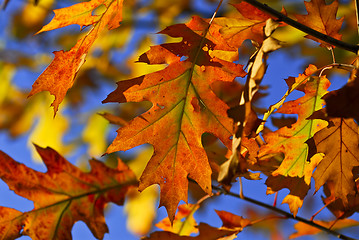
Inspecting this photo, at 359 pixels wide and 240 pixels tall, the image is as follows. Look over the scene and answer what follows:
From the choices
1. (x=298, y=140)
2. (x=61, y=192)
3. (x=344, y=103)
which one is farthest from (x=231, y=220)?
(x=344, y=103)

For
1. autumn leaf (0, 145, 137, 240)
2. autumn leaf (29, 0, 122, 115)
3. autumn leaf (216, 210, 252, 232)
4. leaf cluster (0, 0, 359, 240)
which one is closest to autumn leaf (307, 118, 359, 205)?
leaf cluster (0, 0, 359, 240)

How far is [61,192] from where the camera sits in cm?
128

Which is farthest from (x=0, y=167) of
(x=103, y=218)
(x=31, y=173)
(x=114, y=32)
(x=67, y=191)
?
(x=114, y=32)

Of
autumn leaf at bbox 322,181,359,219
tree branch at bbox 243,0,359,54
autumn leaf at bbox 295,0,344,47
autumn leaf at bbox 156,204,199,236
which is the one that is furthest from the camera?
autumn leaf at bbox 156,204,199,236

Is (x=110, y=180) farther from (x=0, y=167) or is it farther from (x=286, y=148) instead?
(x=286, y=148)

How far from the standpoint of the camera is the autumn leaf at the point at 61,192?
46.8 inches

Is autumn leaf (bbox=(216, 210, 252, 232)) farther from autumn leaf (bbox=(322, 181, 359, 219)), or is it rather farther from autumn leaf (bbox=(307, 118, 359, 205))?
autumn leaf (bbox=(307, 118, 359, 205))

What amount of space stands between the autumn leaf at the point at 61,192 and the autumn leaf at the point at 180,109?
0.38 metres

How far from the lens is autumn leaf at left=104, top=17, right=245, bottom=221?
965mm

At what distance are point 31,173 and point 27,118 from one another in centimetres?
312

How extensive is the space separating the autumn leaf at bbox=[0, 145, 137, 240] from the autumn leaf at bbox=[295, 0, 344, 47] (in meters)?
0.75

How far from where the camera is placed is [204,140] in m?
1.55

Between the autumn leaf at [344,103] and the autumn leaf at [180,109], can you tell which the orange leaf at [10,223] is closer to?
the autumn leaf at [180,109]

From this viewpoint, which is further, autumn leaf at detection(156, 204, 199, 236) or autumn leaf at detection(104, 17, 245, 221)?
autumn leaf at detection(156, 204, 199, 236)
